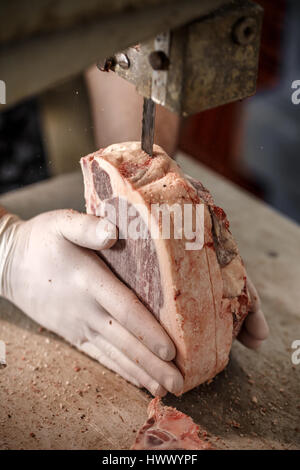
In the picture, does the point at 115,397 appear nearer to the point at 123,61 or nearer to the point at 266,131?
the point at 123,61

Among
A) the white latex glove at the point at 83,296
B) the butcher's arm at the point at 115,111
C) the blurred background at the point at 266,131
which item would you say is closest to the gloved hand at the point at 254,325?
the white latex glove at the point at 83,296

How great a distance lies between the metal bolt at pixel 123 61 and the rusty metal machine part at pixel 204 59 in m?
0.03

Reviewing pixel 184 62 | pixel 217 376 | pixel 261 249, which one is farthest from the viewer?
pixel 261 249

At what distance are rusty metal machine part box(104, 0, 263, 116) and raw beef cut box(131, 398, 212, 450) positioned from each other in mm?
818

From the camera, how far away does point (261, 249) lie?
236cm

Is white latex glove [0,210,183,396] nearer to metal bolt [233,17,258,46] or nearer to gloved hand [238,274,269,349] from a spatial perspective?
gloved hand [238,274,269,349]

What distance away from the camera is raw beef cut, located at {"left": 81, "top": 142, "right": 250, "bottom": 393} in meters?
1.36

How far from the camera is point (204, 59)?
1.01 m

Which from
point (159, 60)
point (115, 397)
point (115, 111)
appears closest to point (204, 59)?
point (159, 60)

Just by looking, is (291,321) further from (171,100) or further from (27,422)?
(171,100)

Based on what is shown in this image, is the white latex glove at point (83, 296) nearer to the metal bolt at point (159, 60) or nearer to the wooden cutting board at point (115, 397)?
the wooden cutting board at point (115, 397)

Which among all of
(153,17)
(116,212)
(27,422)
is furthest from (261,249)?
(153,17)

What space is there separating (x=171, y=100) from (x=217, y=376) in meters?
0.95

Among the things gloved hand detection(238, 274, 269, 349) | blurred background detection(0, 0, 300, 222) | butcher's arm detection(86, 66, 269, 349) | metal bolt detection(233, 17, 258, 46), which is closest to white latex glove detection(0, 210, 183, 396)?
gloved hand detection(238, 274, 269, 349)
